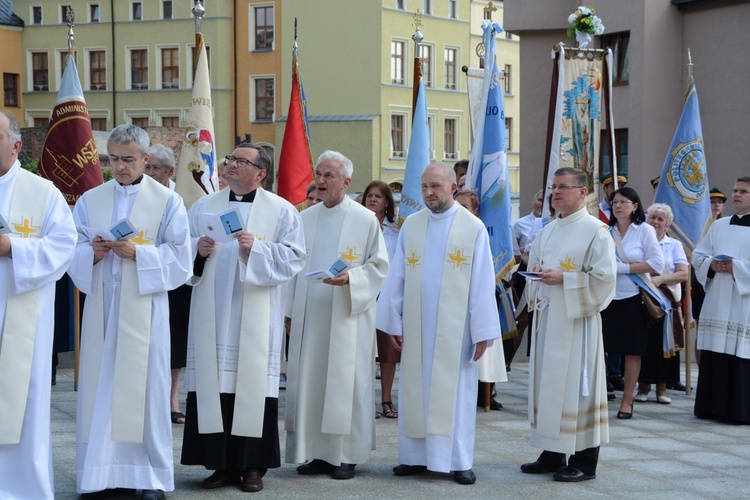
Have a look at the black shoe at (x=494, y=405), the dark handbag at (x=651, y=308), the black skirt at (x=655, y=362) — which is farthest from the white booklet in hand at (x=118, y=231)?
the black skirt at (x=655, y=362)

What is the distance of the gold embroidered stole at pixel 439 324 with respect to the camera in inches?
291

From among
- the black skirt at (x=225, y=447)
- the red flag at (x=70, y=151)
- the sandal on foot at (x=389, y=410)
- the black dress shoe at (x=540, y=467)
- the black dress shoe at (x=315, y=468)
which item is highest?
the red flag at (x=70, y=151)

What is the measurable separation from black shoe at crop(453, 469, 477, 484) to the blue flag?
3.42 m

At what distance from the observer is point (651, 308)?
9992 millimetres

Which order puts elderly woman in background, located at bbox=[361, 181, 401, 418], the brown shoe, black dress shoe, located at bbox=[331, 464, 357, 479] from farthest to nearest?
elderly woman in background, located at bbox=[361, 181, 401, 418], black dress shoe, located at bbox=[331, 464, 357, 479], the brown shoe

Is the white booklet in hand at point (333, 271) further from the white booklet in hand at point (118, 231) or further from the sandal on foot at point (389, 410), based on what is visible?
the sandal on foot at point (389, 410)

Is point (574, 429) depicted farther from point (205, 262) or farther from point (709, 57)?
point (709, 57)

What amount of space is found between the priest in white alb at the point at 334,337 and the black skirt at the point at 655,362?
3993 millimetres

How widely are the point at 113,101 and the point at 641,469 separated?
175 feet

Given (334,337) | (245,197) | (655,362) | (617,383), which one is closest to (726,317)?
(655,362)

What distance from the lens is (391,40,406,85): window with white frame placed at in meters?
53.0

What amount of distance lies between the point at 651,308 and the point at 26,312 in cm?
578

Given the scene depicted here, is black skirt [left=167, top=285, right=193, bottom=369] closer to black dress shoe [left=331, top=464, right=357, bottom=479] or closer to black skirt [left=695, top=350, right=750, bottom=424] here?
black dress shoe [left=331, top=464, right=357, bottom=479]

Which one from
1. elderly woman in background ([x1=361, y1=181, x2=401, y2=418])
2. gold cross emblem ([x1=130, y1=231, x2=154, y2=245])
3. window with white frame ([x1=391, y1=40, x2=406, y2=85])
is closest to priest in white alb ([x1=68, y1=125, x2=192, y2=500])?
gold cross emblem ([x1=130, y1=231, x2=154, y2=245])
